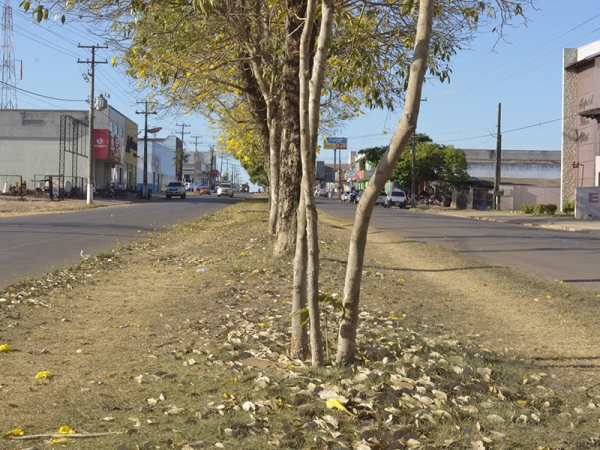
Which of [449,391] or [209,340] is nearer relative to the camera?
[449,391]

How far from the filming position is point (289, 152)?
13016 mm

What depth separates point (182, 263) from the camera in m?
13.7

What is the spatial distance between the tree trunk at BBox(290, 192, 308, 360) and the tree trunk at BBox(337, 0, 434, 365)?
0.50m

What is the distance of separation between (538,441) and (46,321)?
5446 millimetres

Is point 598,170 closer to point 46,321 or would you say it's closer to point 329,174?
point 46,321

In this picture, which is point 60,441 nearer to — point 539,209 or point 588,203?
point 588,203

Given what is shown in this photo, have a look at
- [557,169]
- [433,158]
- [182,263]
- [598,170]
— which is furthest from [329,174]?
[182,263]

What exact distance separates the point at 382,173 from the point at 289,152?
777cm

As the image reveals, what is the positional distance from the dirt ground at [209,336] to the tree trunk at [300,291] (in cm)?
19

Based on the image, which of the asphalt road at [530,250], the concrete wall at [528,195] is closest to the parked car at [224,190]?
the concrete wall at [528,195]

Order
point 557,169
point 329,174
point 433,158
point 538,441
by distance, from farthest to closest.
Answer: point 329,174 → point 557,169 → point 433,158 → point 538,441

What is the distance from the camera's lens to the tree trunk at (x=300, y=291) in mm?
6078

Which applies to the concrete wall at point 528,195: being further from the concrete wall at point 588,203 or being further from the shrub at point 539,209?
the concrete wall at point 588,203

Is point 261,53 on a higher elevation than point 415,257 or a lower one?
higher
